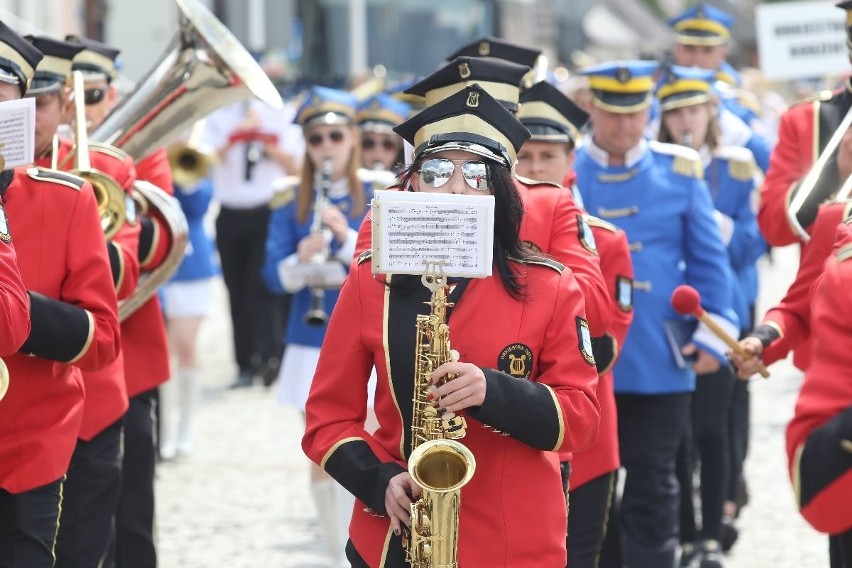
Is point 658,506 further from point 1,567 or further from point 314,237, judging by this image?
point 1,567

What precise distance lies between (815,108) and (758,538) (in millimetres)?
2825

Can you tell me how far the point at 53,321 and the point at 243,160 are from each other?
7972mm

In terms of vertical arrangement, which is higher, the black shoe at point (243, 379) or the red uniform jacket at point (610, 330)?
the red uniform jacket at point (610, 330)

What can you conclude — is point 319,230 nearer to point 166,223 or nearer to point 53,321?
point 166,223

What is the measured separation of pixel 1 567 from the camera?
4.82 metres

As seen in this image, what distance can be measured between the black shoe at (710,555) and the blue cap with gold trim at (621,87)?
6.38 feet

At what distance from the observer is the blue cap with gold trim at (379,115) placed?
888 cm

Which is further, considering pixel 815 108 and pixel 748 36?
pixel 748 36

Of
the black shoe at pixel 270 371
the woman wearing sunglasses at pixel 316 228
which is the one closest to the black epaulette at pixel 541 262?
the woman wearing sunglasses at pixel 316 228

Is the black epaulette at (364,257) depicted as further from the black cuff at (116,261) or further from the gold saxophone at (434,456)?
the black cuff at (116,261)

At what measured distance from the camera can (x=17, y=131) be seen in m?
4.69

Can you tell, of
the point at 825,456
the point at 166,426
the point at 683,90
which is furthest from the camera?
the point at 166,426

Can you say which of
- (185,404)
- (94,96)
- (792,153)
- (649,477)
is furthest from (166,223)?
(185,404)

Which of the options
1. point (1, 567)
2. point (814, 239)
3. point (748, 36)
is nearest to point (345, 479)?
point (1, 567)
